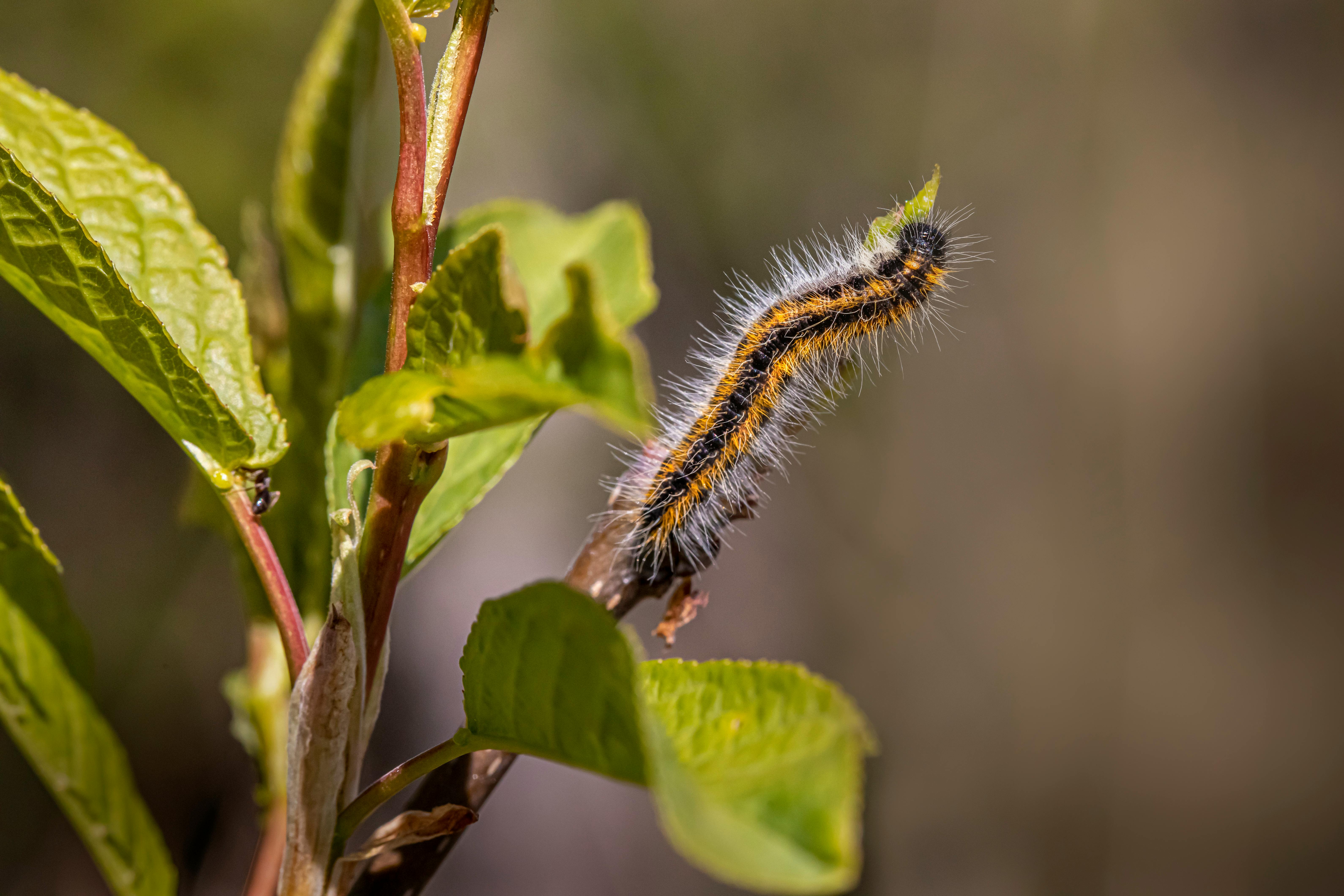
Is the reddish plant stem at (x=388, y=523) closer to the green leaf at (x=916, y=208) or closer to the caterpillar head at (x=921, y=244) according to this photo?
the green leaf at (x=916, y=208)

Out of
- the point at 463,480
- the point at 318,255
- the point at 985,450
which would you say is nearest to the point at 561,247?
the point at 318,255

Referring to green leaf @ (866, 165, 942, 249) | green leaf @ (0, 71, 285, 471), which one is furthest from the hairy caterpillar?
green leaf @ (0, 71, 285, 471)

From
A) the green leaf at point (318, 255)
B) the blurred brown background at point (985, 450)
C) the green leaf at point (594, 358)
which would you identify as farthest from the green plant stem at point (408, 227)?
the blurred brown background at point (985, 450)

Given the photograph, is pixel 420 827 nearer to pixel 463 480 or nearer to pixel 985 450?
pixel 463 480

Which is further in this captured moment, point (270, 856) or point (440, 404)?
point (270, 856)

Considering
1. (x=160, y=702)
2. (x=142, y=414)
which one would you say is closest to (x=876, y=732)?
(x=160, y=702)

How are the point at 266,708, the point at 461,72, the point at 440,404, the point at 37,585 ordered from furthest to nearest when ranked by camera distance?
the point at 266,708 < the point at 37,585 < the point at 461,72 < the point at 440,404
